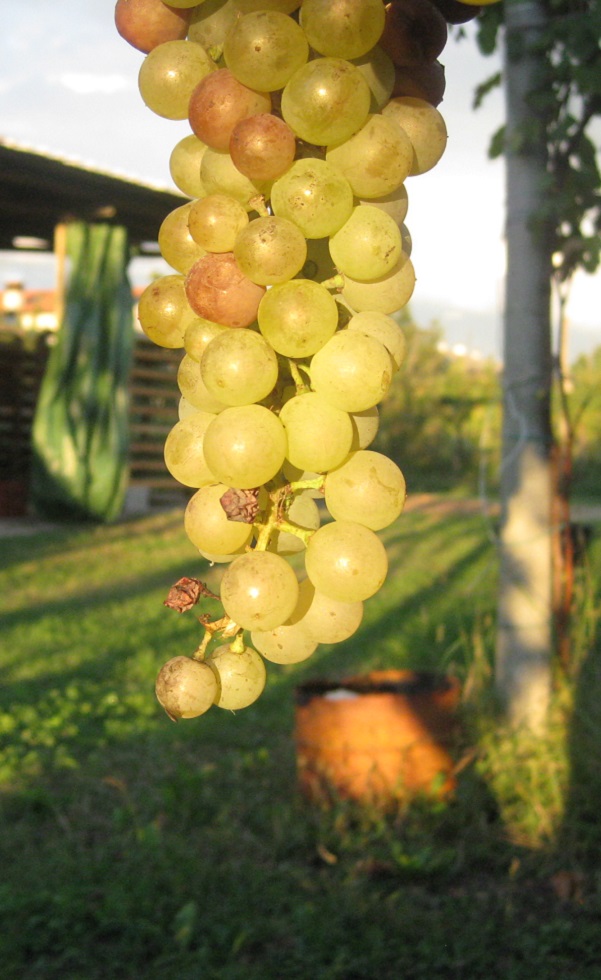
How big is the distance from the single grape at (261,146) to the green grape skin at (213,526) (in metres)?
0.17

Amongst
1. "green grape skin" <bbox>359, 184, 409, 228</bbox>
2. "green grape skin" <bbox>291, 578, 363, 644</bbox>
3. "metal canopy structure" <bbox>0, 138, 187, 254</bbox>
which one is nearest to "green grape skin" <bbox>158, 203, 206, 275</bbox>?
"green grape skin" <bbox>359, 184, 409, 228</bbox>

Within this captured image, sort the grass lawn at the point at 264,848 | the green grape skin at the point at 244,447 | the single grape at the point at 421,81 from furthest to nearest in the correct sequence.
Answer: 1. the grass lawn at the point at 264,848
2. the single grape at the point at 421,81
3. the green grape skin at the point at 244,447

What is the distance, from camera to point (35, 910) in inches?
102

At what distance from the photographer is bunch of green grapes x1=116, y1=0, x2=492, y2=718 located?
53 centimetres

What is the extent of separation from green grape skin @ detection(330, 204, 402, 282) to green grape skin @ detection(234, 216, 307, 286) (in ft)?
0.12

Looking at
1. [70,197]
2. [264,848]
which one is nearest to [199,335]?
[264,848]

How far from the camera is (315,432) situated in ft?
1.75

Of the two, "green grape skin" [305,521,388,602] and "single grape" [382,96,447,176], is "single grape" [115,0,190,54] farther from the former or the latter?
"green grape skin" [305,521,388,602]

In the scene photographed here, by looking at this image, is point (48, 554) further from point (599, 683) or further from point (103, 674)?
point (599, 683)

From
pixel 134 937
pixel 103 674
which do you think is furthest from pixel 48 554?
pixel 134 937

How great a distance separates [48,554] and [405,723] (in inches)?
178

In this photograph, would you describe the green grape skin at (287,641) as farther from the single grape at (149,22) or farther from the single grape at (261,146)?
the single grape at (149,22)

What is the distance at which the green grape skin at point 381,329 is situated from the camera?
587 millimetres

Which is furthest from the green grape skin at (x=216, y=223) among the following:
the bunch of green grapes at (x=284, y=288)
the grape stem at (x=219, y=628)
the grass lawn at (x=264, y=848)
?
the grass lawn at (x=264, y=848)
